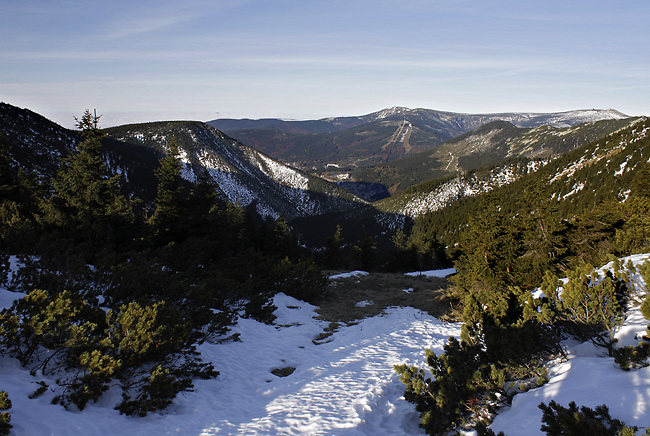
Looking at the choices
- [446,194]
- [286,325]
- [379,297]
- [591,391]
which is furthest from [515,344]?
[446,194]

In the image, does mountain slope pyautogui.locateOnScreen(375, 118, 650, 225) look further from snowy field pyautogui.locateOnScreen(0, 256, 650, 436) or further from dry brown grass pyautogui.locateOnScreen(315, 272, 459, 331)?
snowy field pyautogui.locateOnScreen(0, 256, 650, 436)

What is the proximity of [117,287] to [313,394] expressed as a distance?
23.2 ft

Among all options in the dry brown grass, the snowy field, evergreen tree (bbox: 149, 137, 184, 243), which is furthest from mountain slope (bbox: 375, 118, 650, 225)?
evergreen tree (bbox: 149, 137, 184, 243)

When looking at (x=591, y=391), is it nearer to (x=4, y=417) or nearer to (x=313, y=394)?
(x=313, y=394)

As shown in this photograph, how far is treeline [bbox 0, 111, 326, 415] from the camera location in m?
6.48

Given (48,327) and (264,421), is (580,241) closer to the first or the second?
(264,421)

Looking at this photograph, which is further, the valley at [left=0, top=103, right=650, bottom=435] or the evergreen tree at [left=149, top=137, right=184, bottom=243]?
the evergreen tree at [left=149, top=137, right=184, bottom=243]

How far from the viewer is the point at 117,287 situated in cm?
1017

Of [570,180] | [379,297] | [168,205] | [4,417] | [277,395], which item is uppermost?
[570,180]

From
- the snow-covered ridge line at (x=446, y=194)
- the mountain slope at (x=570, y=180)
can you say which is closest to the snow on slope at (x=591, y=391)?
the mountain slope at (x=570, y=180)

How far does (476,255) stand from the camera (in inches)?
617

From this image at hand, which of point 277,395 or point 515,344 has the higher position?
point 515,344

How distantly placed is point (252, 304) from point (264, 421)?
317 inches

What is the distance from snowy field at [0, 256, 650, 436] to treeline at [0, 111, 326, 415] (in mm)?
396
